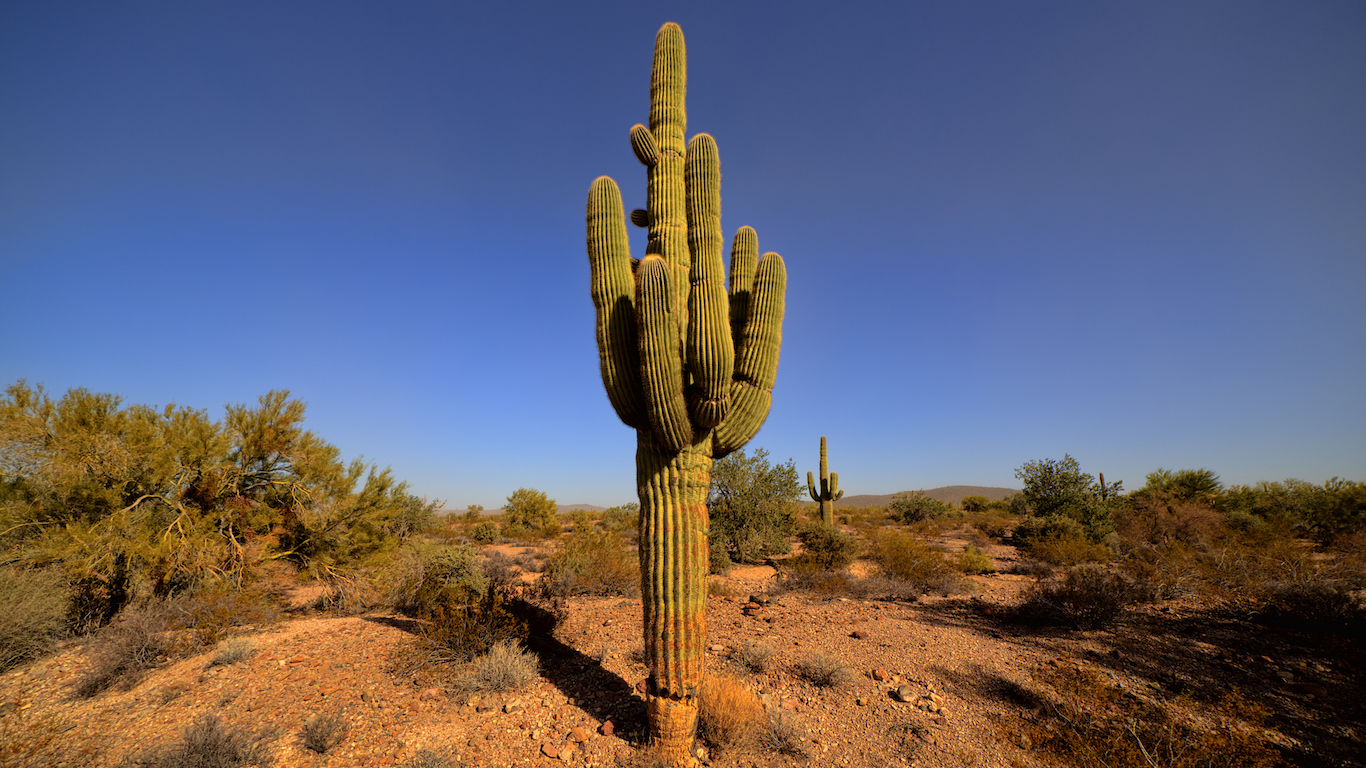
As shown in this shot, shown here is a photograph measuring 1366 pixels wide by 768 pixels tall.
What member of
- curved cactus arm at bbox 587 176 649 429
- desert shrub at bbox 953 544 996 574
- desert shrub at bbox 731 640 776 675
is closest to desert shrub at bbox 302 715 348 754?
curved cactus arm at bbox 587 176 649 429

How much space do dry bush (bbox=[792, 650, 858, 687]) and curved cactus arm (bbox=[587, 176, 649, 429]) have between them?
3.59 m

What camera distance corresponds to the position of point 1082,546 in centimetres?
1136

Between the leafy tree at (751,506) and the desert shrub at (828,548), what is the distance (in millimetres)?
1153

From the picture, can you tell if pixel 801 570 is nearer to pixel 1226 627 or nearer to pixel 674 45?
pixel 1226 627

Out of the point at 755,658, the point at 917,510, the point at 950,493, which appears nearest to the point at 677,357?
the point at 755,658

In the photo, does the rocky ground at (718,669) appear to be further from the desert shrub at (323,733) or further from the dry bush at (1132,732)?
the dry bush at (1132,732)

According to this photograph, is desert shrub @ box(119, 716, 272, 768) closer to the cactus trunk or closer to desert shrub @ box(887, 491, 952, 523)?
the cactus trunk

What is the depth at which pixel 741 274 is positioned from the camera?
5633 mm

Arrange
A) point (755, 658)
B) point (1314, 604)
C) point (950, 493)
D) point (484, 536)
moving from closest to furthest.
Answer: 1. point (755, 658)
2. point (1314, 604)
3. point (484, 536)
4. point (950, 493)

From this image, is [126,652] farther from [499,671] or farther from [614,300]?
[614,300]

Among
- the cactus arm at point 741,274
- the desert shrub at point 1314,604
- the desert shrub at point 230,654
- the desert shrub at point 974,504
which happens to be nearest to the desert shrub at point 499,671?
the desert shrub at point 230,654

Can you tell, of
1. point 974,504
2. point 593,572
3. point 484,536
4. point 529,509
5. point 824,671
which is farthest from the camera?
point 974,504

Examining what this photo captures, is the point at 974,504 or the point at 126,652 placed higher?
the point at 126,652

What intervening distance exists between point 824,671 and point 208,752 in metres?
5.75
